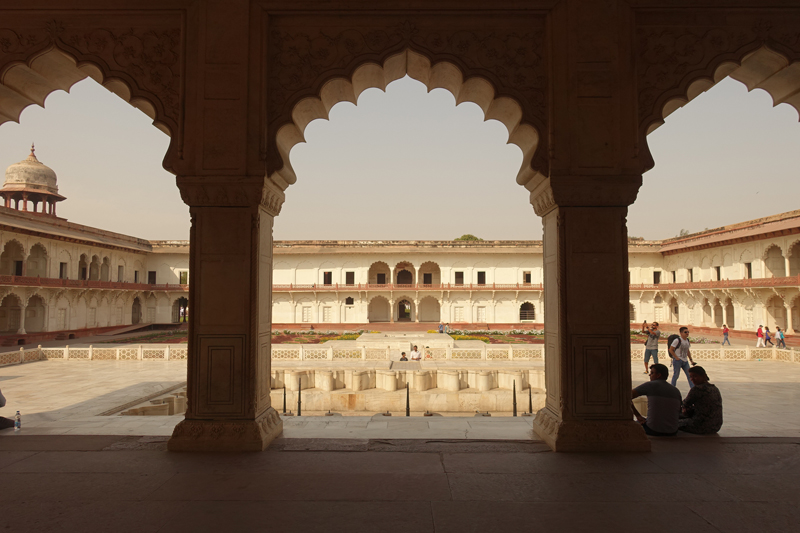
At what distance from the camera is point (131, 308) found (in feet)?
98.7

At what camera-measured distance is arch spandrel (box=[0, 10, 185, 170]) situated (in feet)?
12.1

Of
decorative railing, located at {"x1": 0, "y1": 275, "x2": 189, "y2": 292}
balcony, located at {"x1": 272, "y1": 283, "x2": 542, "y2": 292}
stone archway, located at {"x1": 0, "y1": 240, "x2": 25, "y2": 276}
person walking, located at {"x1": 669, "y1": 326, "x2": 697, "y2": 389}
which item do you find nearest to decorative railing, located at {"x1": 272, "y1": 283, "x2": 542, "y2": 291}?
balcony, located at {"x1": 272, "y1": 283, "x2": 542, "y2": 292}

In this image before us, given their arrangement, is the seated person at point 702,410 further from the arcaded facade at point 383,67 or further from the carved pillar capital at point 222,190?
the carved pillar capital at point 222,190

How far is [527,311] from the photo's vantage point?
103ft

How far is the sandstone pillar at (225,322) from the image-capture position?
352cm

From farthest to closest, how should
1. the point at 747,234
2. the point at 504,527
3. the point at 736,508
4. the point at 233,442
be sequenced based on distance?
the point at 747,234 < the point at 233,442 < the point at 736,508 < the point at 504,527

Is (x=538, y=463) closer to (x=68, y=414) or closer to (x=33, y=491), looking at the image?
(x=33, y=491)

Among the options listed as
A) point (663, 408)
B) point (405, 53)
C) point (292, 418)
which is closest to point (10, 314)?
point (292, 418)

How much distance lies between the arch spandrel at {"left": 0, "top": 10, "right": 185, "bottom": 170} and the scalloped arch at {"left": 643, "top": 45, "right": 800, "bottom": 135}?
3538 millimetres

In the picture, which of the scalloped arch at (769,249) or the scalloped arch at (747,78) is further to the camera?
the scalloped arch at (769,249)

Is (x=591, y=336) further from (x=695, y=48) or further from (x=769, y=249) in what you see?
(x=769, y=249)

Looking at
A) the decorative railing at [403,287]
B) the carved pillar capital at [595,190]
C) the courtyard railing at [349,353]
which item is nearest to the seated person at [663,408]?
the carved pillar capital at [595,190]

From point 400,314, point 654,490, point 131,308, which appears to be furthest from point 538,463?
point 400,314

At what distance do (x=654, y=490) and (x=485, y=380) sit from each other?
356 inches
